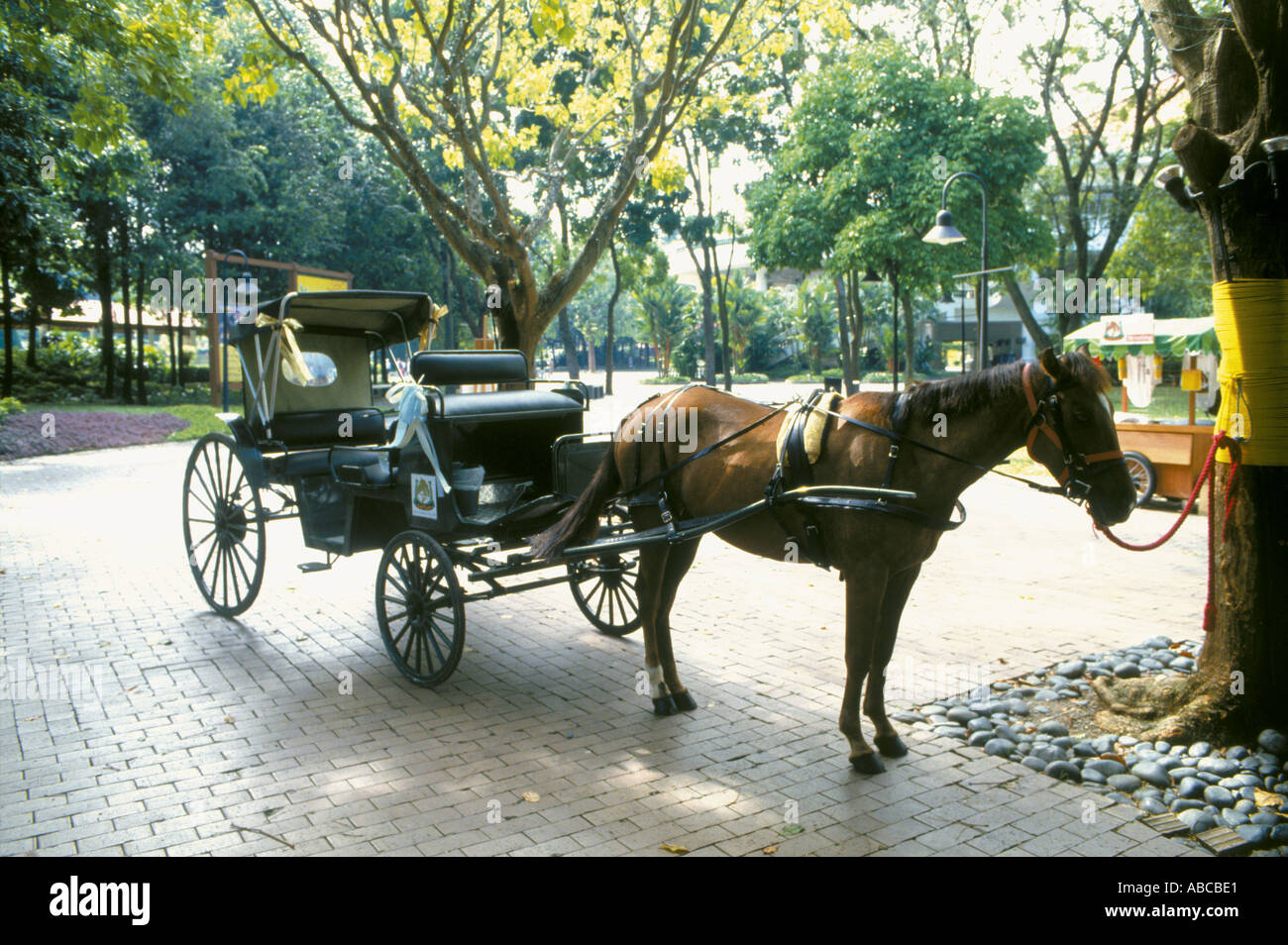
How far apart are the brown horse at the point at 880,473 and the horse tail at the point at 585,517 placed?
0.02m

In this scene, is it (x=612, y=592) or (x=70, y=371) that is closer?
(x=612, y=592)

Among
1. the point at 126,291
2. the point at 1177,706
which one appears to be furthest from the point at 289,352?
the point at 126,291

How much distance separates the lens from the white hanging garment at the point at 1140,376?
1345cm

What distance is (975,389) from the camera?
4324 mm

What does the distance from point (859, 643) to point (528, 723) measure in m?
1.95

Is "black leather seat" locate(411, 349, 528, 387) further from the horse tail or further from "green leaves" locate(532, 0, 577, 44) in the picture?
"green leaves" locate(532, 0, 577, 44)

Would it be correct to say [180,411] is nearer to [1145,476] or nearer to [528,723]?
[1145,476]

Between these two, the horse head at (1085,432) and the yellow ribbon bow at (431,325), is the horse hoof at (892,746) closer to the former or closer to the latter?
the horse head at (1085,432)

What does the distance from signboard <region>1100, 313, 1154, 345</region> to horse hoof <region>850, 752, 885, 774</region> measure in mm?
11578

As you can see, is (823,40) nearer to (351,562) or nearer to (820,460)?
(351,562)

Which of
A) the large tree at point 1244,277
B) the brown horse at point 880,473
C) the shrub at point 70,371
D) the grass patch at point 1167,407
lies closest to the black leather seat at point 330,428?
the brown horse at point 880,473

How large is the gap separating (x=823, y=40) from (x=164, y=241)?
20.2 meters

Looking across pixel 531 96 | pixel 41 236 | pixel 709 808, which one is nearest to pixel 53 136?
pixel 41 236

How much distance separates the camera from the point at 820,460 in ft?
15.2
